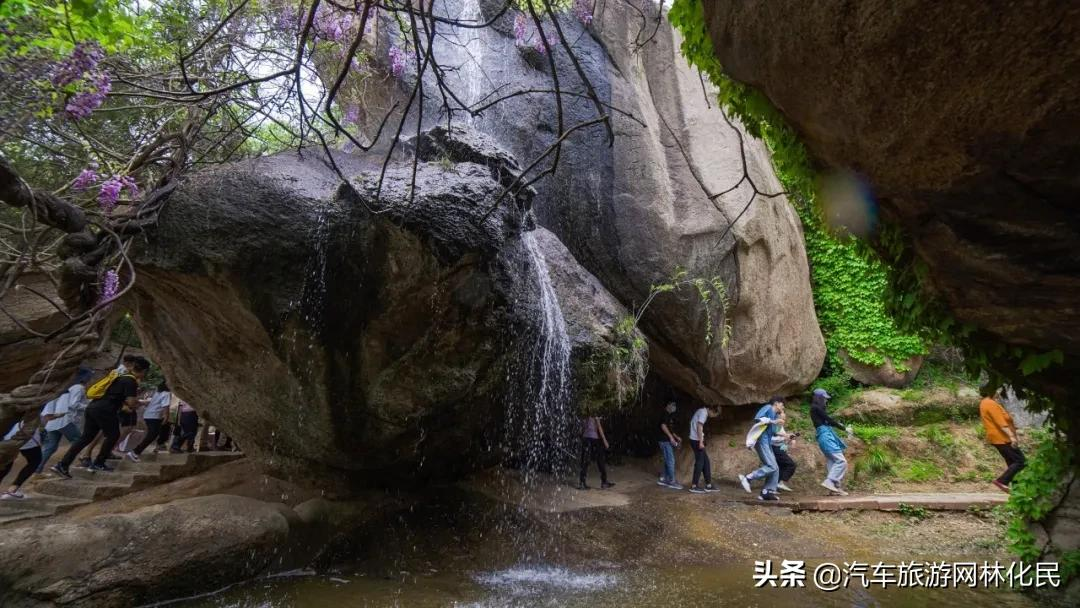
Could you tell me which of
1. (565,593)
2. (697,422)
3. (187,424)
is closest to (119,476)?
(187,424)

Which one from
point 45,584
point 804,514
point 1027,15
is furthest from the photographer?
point 804,514

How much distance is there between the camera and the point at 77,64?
167 inches

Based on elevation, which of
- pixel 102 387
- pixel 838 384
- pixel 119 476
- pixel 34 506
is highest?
pixel 838 384

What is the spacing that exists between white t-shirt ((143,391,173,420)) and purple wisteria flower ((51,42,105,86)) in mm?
6585

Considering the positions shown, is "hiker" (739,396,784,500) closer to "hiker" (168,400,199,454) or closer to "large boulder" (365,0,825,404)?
"large boulder" (365,0,825,404)

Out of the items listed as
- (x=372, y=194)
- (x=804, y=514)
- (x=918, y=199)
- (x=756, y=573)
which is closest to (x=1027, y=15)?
(x=918, y=199)

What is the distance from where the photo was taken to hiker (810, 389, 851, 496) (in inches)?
328

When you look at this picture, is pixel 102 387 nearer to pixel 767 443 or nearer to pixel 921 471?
pixel 767 443

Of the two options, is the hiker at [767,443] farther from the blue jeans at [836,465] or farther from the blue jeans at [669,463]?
the blue jeans at [669,463]

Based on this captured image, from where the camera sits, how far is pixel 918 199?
7.93 ft

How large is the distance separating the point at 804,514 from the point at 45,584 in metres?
8.30

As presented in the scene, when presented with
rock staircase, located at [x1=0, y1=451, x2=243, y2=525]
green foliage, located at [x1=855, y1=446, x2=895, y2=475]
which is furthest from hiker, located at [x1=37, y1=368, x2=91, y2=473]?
green foliage, located at [x1=855, y1=446, x2=895, y2=475]

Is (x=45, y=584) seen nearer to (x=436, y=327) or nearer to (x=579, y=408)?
(x=436, y=327)

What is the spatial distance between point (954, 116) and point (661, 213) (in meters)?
7.73
